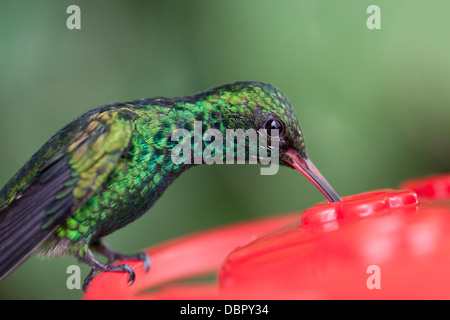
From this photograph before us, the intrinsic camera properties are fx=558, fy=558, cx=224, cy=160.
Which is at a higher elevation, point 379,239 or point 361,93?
point 361,93

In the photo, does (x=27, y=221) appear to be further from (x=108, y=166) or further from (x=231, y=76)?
(x=231, y=76)

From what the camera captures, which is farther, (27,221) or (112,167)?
(112,167)

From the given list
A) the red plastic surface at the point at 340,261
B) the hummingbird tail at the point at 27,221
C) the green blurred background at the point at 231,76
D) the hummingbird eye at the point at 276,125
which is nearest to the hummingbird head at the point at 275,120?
the hummingbird eye at the point at 276,125

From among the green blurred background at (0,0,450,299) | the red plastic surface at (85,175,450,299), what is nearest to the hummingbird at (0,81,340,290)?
the red plastic surface at (85,175,450,299)

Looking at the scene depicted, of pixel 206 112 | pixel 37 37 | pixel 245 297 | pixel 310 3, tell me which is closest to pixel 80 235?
pixel 206 112

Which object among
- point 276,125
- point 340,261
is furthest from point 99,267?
point 340,261

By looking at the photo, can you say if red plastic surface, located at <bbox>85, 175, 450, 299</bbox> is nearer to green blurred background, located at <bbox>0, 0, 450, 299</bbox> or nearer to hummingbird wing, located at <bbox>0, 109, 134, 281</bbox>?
hummingbird wing, located at <bbox>0, 109, 134, 281</bbox>
